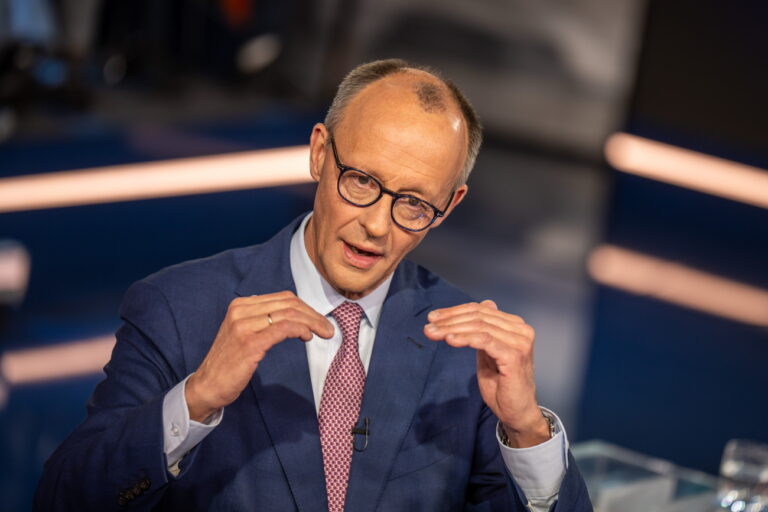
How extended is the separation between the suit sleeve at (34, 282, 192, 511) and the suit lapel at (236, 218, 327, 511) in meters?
→ 0.14

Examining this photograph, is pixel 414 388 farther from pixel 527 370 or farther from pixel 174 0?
pixel 174 0

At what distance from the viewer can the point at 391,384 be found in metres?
2.01

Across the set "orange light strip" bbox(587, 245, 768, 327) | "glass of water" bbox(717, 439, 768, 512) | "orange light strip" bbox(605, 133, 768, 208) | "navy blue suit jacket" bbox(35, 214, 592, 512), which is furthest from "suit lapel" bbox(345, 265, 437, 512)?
"orange light strip" bbox(605, 133, 768, 208)

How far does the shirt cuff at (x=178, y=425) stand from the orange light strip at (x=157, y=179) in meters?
5.01

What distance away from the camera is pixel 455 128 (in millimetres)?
1944

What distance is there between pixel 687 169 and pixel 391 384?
292 inches

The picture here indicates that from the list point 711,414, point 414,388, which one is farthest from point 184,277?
point 711,414

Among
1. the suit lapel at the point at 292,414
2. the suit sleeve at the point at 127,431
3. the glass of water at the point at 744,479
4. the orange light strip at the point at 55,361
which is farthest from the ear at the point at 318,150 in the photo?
the orange light strip at the point at 55,361

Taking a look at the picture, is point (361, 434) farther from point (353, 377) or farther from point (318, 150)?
point (318, 150)

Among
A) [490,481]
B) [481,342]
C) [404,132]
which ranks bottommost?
[490,481]

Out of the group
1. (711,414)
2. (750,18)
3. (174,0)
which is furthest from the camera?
(174,0)

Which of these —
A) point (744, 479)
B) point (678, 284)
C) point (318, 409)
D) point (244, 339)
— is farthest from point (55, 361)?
point (678, 284)

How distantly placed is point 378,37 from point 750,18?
3.40 m

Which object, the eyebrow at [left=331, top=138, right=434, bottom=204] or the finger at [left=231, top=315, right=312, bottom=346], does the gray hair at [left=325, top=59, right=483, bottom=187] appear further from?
the finger at [left=231, top=315, right=312, bottom=346]
